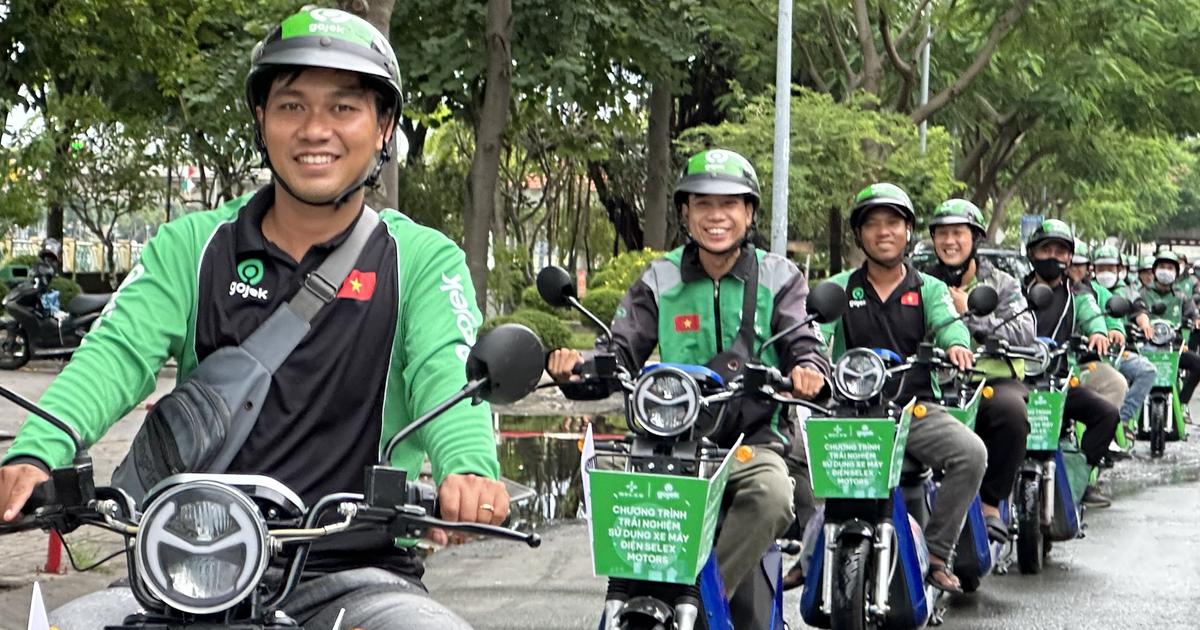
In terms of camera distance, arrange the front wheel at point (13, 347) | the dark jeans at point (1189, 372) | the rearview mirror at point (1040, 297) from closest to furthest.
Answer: the rearview mirror at point (1040, 297) < the dark jeans at point (1189, 372) < the front wheel at point (13, 347)

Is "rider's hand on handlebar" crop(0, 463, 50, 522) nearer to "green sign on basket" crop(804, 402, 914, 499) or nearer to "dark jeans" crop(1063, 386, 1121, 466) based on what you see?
"green sign on basket" crop(804, 402, 914, 499)

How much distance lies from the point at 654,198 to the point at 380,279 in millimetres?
22317

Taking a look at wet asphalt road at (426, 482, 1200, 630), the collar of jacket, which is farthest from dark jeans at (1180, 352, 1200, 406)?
the collar of jacket

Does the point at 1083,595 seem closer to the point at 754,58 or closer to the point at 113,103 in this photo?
the point at 754,58

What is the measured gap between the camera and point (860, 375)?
6.00 meters

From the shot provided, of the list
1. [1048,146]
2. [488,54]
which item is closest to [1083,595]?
[488,54]

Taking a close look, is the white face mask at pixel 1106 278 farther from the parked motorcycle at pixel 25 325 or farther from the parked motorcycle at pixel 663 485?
the parked motorcycle at pixel 25 325

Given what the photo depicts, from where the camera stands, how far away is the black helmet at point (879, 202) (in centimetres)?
684

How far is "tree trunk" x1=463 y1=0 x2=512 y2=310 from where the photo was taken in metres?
14.2

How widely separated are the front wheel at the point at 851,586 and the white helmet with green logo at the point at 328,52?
3422 mm

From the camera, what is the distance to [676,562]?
4285mm

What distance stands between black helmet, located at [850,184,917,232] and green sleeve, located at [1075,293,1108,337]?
413cm

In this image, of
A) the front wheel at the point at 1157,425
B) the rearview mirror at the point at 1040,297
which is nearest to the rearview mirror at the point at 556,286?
the rearview mirror at the point at 1040,297

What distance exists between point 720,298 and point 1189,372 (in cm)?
1491
